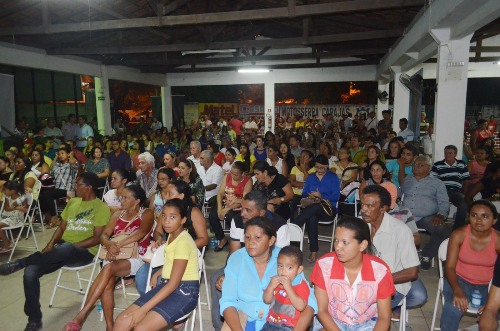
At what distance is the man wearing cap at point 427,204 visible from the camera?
14.0 feet

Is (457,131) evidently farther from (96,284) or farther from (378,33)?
(96,284)

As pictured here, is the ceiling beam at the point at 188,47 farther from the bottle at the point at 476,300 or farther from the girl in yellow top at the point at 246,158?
the bottle at the point at 476,300

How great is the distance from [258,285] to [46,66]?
9635 millimetres

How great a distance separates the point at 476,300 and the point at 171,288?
7.21 ft

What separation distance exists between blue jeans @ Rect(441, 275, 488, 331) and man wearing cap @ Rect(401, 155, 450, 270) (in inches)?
54.4

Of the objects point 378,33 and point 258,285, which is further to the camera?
point 378,33

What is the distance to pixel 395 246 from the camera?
280cm

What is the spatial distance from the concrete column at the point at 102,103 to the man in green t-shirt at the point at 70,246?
892 cm

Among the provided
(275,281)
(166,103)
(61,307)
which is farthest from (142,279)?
(166,103)

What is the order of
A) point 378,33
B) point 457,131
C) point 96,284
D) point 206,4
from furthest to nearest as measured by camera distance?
point 206,4 → point 378,33 → point 457,131 → point 96,284

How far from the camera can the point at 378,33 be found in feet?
27.0

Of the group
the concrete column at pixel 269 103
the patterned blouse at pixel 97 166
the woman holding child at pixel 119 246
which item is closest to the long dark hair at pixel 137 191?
the woman holding child at pixel 119 246

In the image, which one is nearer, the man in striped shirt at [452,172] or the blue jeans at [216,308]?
the blue jeans at [216,308]

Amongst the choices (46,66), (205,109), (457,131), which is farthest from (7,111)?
(205,109)
